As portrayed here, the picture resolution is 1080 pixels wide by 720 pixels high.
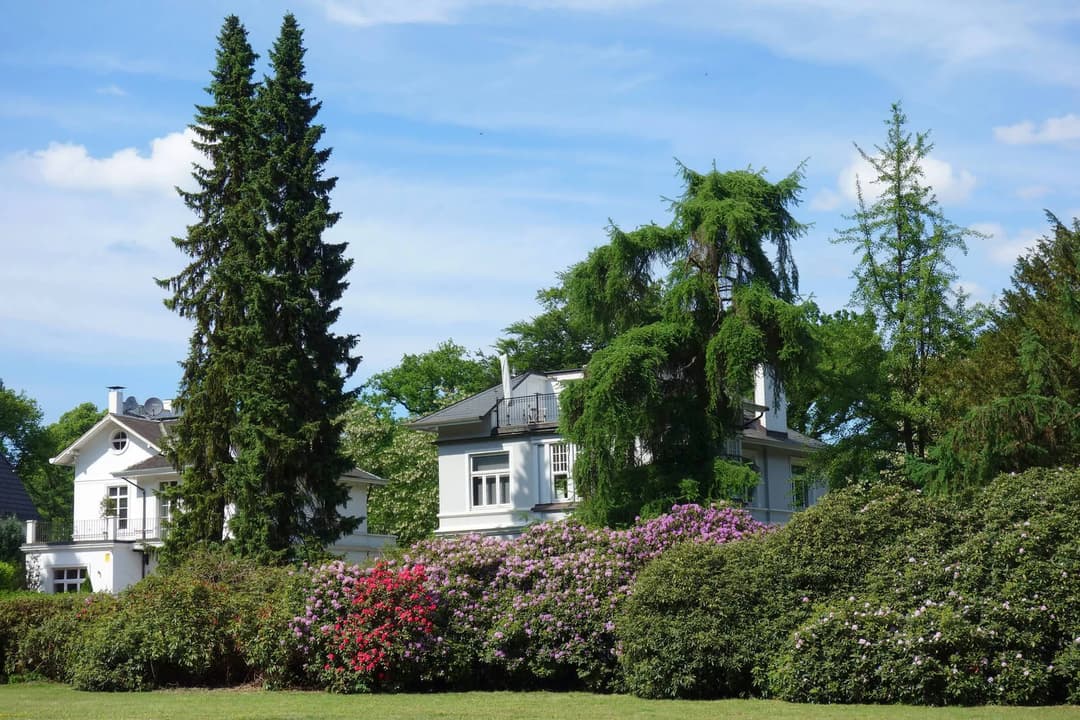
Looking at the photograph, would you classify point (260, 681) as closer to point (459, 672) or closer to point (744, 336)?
point (459, 672)

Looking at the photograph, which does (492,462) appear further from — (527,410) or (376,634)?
(376,634)

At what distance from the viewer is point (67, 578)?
47.5 meters

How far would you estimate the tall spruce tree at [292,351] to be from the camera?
30.6 metres

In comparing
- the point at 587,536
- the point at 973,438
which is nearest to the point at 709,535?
the point at 587,536

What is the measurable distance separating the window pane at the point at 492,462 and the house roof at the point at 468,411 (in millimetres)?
1419

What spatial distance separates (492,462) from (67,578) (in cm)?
1908

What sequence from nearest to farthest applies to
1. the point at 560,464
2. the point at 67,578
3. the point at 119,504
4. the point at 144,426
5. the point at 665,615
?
the point at 665,615 < the point at 560,464 < the point at 67,578 < the point at 119,504 < the point at 144,426

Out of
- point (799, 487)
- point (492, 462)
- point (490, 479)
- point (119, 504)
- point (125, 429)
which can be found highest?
point (125, 429)

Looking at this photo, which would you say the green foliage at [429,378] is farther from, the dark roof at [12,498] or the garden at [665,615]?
the garden at [665,615]

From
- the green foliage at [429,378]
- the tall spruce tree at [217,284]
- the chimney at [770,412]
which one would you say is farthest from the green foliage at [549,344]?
the tall spruce tree at [217,284]

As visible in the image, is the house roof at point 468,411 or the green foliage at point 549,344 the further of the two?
the green foliage at point 549,344

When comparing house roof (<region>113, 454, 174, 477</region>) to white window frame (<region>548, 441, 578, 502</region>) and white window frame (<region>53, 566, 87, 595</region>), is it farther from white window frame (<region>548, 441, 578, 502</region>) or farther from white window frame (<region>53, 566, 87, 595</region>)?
white window frame (<region>548, 441, 578, 502</region>)

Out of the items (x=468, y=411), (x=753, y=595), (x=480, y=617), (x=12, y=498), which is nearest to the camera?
(x=753, y=595)

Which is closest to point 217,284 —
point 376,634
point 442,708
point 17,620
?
point 17,620
